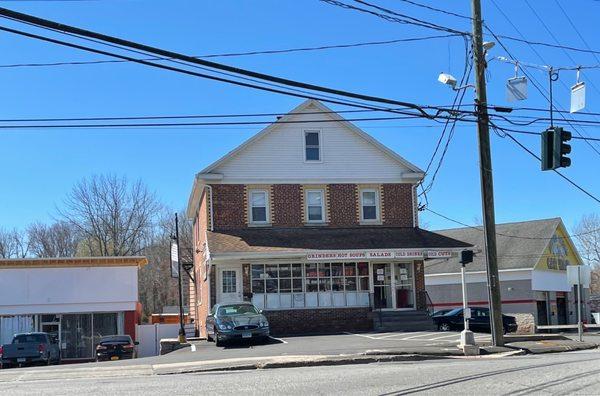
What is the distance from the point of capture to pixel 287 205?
30.9 metres

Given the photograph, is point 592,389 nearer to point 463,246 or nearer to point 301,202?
point 463,246

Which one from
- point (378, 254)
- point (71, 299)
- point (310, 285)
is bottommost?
point (71, 299)

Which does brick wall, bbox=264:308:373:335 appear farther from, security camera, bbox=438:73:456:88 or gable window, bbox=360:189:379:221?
security camera, bbox=438:73:456:88

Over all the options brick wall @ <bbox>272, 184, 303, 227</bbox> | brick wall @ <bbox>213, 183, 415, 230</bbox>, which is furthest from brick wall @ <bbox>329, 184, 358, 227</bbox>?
brick wall @ <bbox>272, 184, 303, 227</bbox>

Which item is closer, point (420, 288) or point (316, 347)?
point (316, 347)

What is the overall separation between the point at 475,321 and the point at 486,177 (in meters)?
13.6

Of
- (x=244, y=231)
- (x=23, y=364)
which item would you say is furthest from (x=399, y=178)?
(x=23, y=364)

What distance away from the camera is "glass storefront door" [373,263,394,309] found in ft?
99.9

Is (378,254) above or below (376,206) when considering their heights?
below

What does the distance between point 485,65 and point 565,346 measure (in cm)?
904

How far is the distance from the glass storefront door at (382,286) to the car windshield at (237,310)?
27.6 ft

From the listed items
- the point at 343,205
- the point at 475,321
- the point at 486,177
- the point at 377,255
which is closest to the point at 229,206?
the point at 343,205

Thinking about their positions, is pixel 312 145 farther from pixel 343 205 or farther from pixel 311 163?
pixel 343 205

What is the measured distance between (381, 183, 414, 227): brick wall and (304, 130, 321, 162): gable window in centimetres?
355
